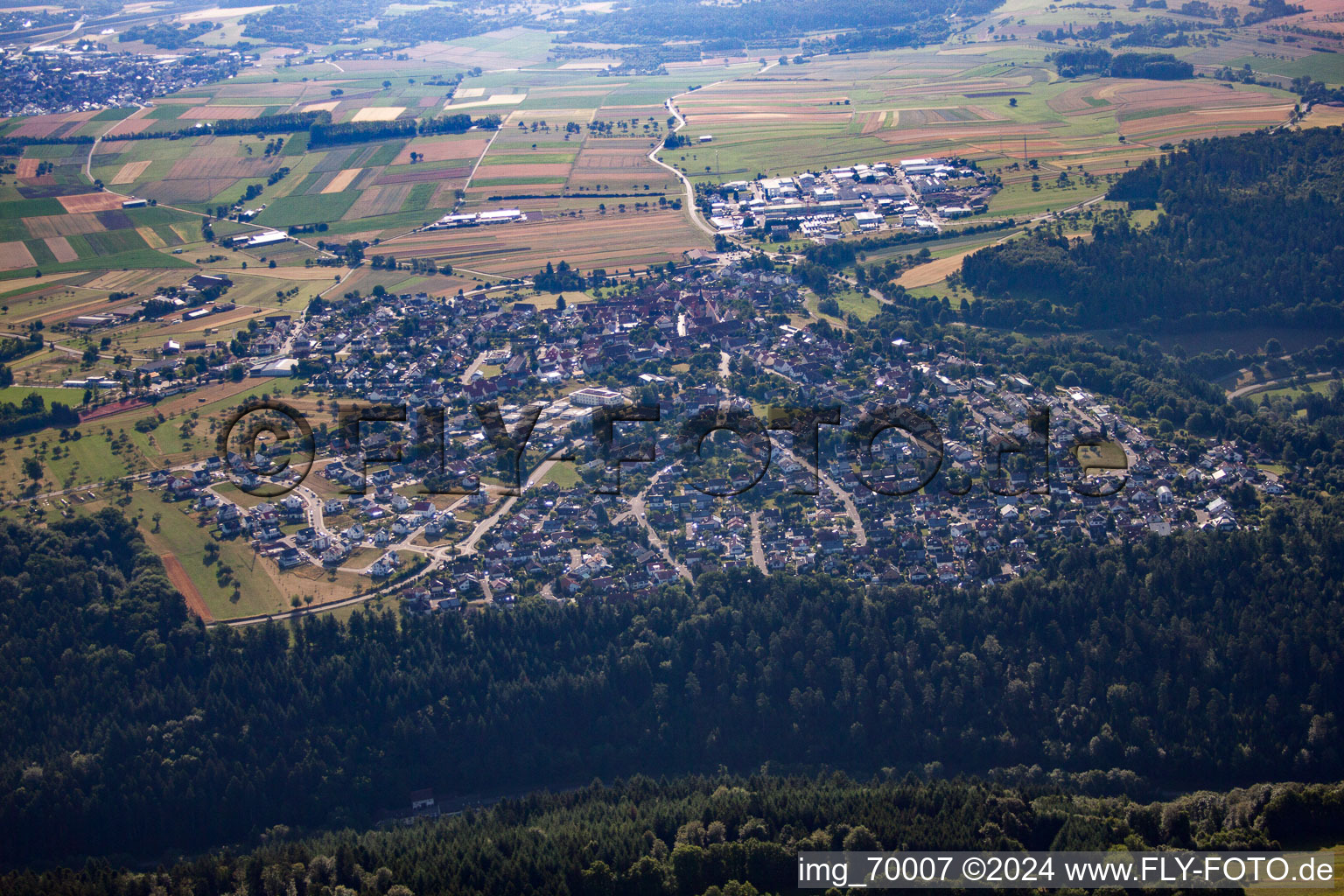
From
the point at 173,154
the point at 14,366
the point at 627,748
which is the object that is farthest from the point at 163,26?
the point at 627,748

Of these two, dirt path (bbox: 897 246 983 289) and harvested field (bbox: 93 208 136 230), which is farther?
harvested field (bbox: 93 208 136 230)

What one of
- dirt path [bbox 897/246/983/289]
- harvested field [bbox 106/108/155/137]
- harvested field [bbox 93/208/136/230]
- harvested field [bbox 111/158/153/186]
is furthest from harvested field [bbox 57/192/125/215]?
dirt path [bbox 897/246/983/289]

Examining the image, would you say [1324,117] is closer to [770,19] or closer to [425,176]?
[425,176]

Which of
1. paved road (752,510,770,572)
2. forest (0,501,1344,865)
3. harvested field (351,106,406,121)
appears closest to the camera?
forest (0,501,1344,865)

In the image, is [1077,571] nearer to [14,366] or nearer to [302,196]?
[14,366]

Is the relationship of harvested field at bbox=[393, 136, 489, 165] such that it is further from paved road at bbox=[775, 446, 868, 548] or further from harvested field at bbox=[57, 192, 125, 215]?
paved road at bbox=[775, 446, 868, 548]

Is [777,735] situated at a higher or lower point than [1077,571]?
lower

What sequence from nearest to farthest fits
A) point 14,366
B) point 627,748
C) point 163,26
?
point 627,748, point 14,366, point 163,26
